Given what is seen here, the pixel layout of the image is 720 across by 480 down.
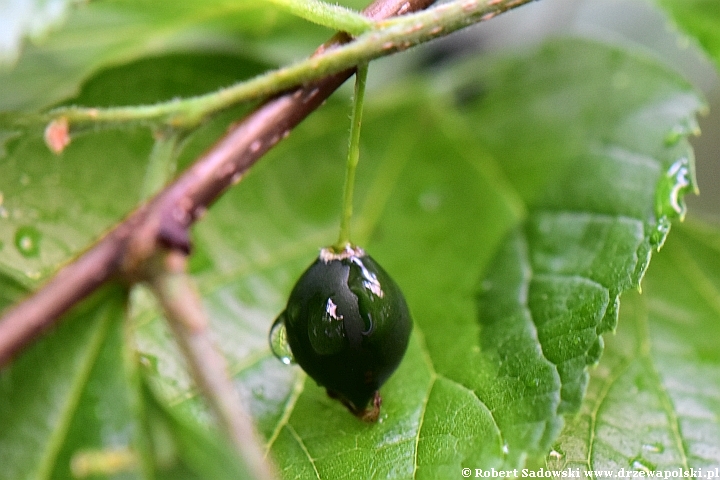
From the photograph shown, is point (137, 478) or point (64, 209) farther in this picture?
point (64, 209)

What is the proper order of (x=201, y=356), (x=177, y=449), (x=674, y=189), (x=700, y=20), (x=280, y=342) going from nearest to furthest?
(x=201, y=356)
(x=177, y=449)
(x=280, y=342)
(x=674, y=189)
(x=700, y=20)

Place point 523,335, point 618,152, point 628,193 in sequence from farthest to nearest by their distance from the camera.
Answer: point 618,152 → point 628,193 → point 523,335

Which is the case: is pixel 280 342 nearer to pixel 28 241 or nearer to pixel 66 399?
pixel 66 399

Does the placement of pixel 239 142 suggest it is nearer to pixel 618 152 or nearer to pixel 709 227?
pixel 618 152

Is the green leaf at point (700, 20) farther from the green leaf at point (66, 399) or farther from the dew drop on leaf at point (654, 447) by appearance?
the green leaf at point (66, 399)

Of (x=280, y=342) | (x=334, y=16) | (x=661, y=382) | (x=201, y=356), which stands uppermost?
(x=334, y=16)

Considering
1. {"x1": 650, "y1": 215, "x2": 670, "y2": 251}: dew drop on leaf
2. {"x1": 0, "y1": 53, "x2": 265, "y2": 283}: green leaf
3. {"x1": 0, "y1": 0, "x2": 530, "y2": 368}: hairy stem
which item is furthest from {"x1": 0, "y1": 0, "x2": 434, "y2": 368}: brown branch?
{"x1": 650, "y1": 215, "x2": 670, "y2": 251}: dew drop on leaf

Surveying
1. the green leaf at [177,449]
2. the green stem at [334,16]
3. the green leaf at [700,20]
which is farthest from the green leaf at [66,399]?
the green leaf at [700,20]

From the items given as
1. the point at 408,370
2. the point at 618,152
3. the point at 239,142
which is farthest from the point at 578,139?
the point at 239,142

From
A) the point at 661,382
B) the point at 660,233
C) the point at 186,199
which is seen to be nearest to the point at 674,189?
the point at 660,233
